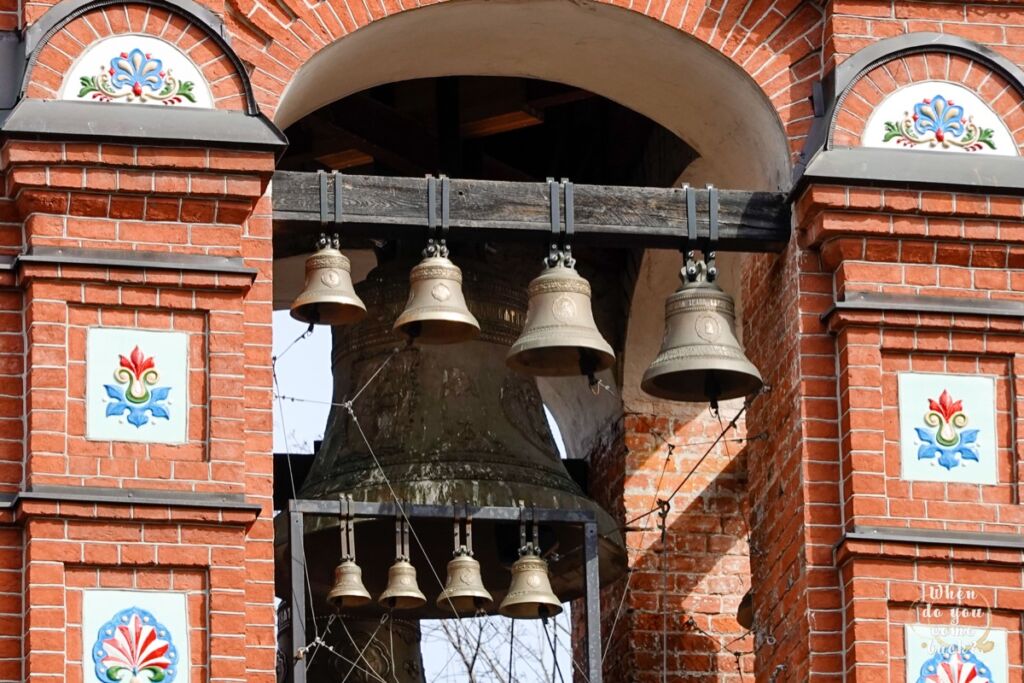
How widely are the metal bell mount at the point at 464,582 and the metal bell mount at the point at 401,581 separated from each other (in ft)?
0.35

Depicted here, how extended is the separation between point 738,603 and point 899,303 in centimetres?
231

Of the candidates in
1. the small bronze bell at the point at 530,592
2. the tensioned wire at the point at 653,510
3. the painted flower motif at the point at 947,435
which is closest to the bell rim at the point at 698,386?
the painted flower motif at the point at 947,435

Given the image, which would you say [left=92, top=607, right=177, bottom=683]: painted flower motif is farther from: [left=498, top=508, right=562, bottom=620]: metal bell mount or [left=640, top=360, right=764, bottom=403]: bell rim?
[left=640, top=360, right=764, bottom=403]: bell rim

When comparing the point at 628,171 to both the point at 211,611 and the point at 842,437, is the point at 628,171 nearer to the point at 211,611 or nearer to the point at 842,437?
the point at 842,437

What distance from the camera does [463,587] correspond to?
12477mm

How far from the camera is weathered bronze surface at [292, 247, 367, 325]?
12266mm

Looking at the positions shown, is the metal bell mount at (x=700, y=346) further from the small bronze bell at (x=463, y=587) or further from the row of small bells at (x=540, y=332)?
the small bronze bell at (x=463, y=587)

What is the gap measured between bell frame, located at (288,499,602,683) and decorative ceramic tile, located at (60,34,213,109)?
1.51m

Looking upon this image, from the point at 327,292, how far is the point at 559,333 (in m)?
0.83

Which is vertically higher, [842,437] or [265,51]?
[265,51]

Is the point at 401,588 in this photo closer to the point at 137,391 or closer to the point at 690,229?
the point at 137,391

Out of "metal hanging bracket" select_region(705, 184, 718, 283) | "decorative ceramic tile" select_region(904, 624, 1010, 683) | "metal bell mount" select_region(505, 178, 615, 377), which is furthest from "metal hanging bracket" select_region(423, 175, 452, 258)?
"decorative ceramic tile" select_region(904, 624, 1010, 683)

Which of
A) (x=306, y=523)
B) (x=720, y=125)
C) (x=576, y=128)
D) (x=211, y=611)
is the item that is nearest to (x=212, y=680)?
(x=211, y=611)

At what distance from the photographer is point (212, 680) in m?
11.4
